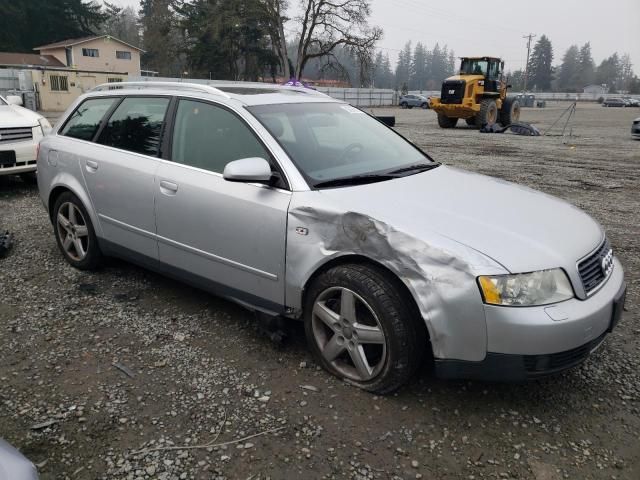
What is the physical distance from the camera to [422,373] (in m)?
3.06

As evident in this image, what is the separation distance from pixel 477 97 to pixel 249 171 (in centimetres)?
2020

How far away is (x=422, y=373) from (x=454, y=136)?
16.6 meters

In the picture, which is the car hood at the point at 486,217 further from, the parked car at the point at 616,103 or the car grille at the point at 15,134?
the parked car at the point at 616,103

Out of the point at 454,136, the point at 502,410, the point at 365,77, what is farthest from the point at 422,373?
the point at 365,77

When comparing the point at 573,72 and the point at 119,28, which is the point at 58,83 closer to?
the point at 119,28

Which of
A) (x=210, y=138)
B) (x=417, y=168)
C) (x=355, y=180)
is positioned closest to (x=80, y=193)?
(x=210, y=138)

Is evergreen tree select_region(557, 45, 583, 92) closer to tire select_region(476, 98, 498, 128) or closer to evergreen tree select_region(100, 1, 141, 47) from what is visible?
evergreen tree select_region(100, 1, 141, 47)

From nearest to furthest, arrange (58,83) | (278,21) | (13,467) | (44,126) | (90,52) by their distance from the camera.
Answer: (13,467)
(44,126)
(58,83)
(278,21)
(90,52)

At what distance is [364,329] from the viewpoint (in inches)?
107

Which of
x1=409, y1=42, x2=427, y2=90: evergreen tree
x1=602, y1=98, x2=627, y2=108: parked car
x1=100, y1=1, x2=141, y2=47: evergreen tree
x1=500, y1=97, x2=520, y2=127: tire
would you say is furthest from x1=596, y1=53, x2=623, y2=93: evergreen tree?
x1=500, y1=97, x2=520, y2=127: tire

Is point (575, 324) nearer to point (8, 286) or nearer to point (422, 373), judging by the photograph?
point (422, 373)

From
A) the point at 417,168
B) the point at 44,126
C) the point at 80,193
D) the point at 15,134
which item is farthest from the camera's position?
the point at 44,126

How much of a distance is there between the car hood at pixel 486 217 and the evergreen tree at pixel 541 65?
127 m

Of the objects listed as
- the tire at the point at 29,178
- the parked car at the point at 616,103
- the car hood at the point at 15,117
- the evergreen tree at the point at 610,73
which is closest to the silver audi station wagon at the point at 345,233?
the car hood at the point at 15,117
